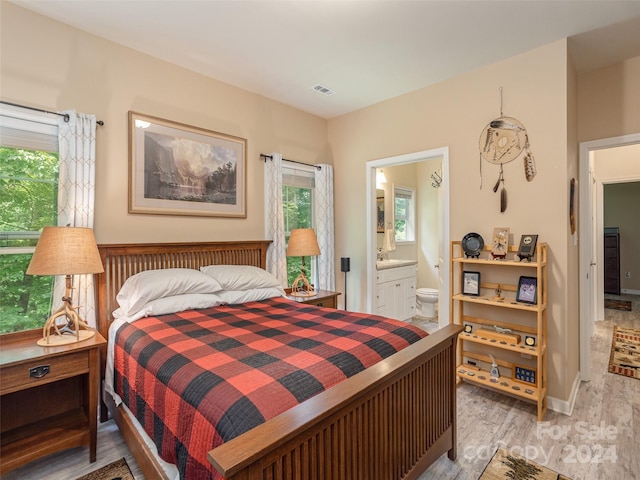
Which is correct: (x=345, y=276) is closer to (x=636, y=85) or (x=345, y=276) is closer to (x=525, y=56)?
(x=525, y=56)

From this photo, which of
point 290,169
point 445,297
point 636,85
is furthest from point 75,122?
point 636,85

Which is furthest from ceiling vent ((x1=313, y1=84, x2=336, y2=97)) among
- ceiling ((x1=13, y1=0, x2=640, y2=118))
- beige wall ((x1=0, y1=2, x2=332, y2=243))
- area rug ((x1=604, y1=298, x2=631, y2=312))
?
area rug ((x1=604, y1=298, x2=631, y2=312))

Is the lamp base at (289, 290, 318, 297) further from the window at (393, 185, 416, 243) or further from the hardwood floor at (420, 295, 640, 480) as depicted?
the window at (393, 185, 416, 243)

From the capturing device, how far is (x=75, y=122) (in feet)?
7.64

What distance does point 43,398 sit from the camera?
217 cm

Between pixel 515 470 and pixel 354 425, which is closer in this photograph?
pixel 354 425

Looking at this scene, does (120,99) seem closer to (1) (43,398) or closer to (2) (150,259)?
(2) (150,259)

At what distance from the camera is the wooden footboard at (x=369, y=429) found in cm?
94

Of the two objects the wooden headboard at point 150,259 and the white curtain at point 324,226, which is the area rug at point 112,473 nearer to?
the wooden headboard at point 150,259

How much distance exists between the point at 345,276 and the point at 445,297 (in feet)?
4.38

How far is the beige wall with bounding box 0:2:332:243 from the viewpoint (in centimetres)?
223

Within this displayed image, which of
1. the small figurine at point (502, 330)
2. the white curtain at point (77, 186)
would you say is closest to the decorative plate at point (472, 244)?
the small figurine at point (502, 330)

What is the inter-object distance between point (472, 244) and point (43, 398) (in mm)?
3449

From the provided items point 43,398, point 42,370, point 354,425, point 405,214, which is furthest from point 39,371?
point 405,214
